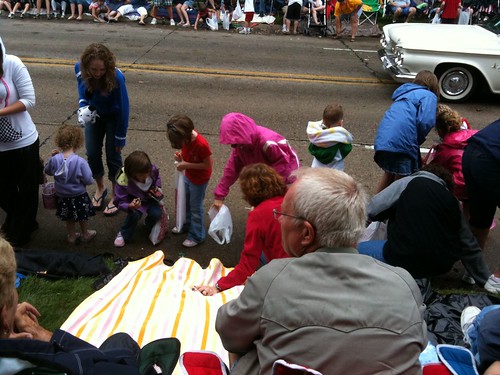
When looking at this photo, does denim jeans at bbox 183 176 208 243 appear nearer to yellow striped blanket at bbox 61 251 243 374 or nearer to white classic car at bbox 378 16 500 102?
yellow striped blanket at bbox 61 251 243 374

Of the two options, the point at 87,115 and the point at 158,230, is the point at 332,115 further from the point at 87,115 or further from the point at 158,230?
the point at 87,115

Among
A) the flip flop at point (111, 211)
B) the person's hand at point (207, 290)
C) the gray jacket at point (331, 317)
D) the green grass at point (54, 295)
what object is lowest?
the flip flop at point (111, 211)

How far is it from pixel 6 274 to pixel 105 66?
3287 millimetres

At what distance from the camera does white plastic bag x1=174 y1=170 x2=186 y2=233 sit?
16.5 feet

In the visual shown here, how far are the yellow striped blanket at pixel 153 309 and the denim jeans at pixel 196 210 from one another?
0.87m

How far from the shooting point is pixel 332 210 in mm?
2184

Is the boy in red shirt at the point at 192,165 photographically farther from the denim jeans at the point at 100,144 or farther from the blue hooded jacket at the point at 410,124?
the blue hooded jacket at the point at 410,124

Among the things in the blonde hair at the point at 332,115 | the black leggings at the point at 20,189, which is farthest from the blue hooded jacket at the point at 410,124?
the black leggings at the point at 20,189

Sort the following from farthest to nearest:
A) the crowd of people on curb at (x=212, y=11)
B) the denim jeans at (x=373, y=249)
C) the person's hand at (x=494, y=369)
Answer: the crowd of people on curb at (x=212, y=11) < the denim jeans at (x=373, y=249) < the person's hand at (x=494, y=369)

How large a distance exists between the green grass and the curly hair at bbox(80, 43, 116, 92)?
192 centimetres

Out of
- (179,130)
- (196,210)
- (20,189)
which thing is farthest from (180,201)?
(20,189)

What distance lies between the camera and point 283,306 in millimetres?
1997

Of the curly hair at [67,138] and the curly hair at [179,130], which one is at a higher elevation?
the curly hair at [179,130]

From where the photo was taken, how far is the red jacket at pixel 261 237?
3.57 meters
